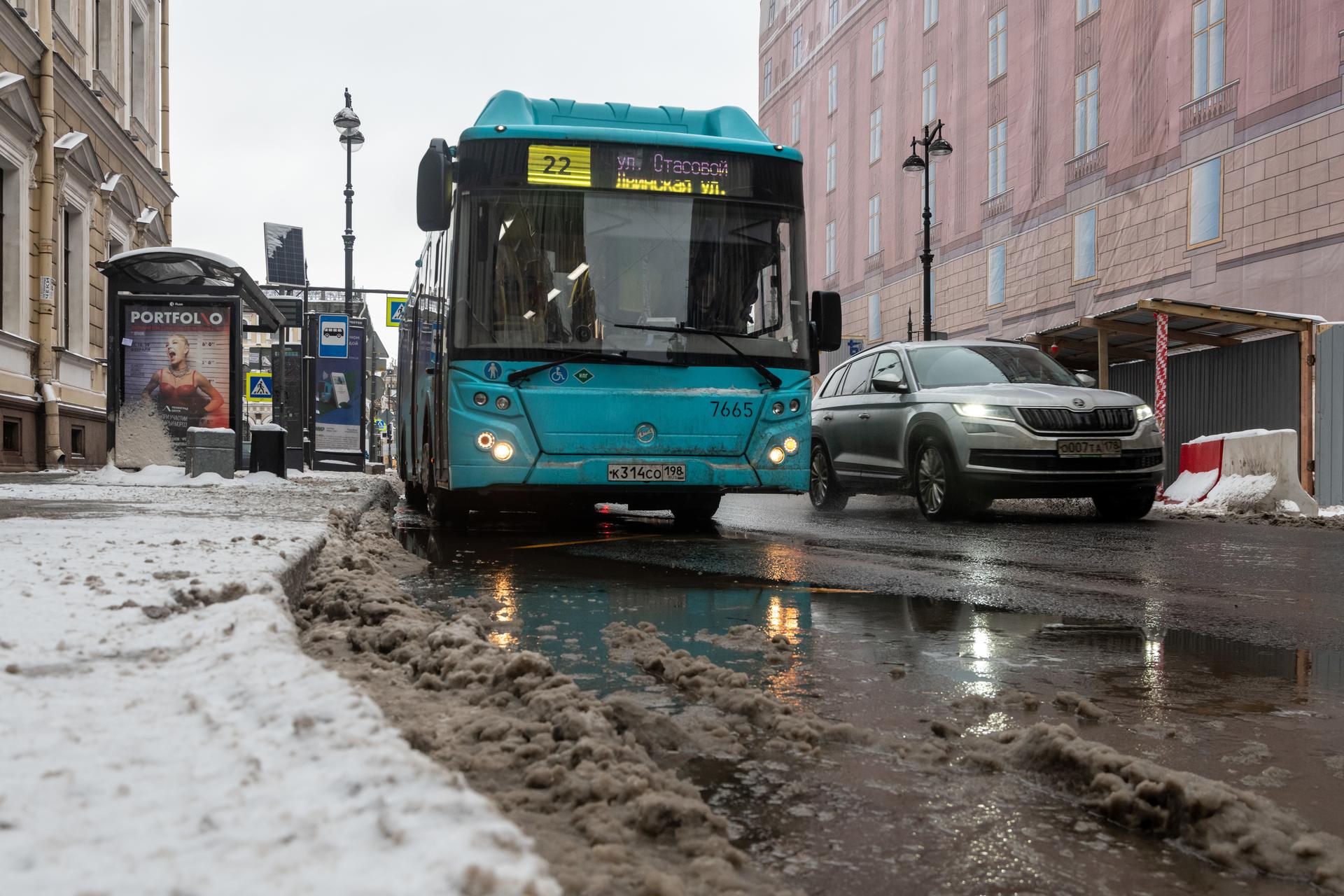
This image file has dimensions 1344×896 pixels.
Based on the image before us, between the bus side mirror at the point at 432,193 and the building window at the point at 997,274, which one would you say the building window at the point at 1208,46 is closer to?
the building window at the point at 997,274

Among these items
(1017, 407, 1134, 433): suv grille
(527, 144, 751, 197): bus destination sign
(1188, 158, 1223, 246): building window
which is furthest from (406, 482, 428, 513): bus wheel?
(1188, 158, 1223, 246): building window

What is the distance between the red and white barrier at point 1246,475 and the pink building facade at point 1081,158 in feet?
24.2

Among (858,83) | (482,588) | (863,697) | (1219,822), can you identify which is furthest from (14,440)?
(858,83)

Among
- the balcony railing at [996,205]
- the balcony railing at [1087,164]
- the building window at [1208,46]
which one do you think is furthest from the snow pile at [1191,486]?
the balcony railing at [996,205]

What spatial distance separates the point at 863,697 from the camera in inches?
132

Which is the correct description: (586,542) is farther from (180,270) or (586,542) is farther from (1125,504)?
(180,270)

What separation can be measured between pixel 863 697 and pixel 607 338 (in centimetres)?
610

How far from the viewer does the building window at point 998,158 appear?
1204 inches

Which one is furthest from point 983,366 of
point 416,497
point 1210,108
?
point 1210,108

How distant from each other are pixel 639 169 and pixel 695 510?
9.29 feet

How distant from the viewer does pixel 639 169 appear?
952cm

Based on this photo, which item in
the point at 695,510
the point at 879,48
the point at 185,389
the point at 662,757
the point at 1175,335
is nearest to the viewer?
the point at 662,757

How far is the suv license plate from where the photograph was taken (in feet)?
35.6

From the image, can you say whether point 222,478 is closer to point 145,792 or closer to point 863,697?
point 863,697
